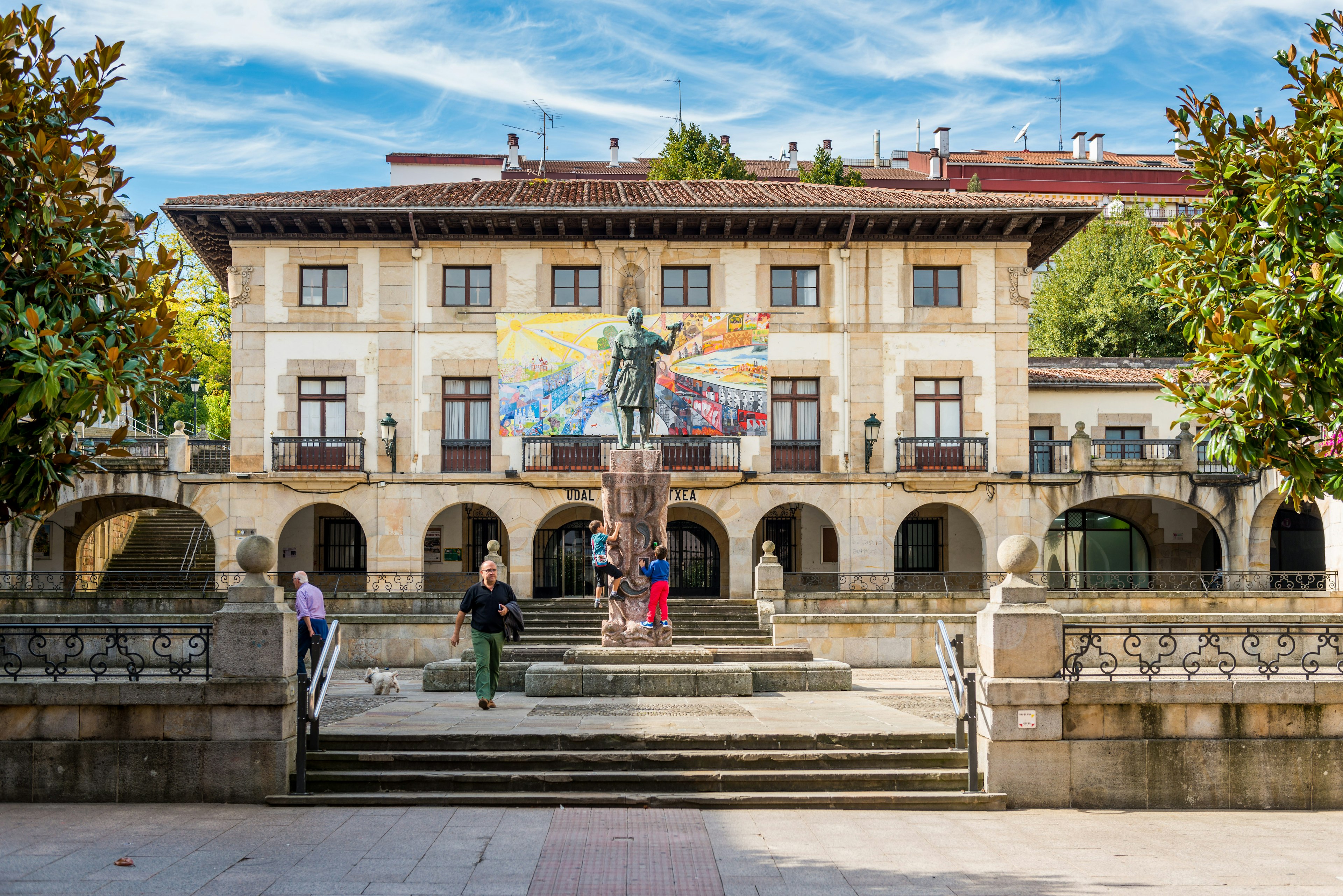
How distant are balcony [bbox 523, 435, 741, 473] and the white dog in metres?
12.0

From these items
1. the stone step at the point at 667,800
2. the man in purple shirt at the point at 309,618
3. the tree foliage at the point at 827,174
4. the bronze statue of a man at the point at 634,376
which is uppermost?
the tree foliage at the point at 827,174

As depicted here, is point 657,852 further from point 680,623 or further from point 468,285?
point 468,285

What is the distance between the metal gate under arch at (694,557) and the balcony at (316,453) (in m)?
8.35

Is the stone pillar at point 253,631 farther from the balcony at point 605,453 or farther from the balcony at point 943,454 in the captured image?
the balcony at point 943,454

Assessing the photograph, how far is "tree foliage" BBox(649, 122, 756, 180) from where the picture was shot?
4153 cm

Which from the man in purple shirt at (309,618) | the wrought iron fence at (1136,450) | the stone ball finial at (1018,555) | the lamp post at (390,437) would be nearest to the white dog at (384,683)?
the man in purple shirt at (309,618)

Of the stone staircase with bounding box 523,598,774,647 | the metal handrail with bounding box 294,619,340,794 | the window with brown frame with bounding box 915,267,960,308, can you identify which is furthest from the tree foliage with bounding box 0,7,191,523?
the window with brown frame with bounding box 915,267,960,308

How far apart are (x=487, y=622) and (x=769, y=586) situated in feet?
40.1

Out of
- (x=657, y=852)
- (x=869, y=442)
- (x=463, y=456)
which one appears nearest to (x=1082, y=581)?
(x=869, y=442)

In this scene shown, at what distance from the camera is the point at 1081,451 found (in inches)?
1114

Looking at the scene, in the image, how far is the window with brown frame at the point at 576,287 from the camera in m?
28.5

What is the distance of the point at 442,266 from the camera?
28.4 meters

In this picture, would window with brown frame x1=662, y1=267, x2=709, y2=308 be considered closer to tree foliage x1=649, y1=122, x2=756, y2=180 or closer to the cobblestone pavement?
tree foliage x1=649, y1=122, x2=756, y2=180

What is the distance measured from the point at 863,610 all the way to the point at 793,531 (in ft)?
24.7
